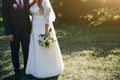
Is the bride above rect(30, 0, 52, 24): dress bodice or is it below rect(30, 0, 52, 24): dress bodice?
below

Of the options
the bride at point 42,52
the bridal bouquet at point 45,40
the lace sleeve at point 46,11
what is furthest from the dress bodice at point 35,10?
the bridal bouquet at point 45,40

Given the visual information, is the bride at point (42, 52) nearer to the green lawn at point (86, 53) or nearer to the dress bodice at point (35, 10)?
the dress bodice at point (35, 10)

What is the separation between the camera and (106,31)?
13.6 metres

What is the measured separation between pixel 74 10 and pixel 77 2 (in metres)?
0.43

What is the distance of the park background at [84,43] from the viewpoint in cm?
805

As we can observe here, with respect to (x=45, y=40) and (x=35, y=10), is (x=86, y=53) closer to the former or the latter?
(x=45, y=40)

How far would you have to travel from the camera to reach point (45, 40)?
7.18 m

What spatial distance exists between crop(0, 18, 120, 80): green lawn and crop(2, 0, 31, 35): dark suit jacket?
4.57 feet

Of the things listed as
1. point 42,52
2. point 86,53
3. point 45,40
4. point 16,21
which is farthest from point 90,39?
point 16,21

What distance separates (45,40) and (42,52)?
1.23ft

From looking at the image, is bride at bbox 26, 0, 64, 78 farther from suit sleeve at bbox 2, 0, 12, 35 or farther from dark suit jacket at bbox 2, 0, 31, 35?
suit sleeve at bbox 2, 0, 12, 35

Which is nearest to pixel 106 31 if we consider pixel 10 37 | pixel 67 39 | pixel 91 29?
pixel 91 29

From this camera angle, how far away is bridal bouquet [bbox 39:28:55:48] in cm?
718

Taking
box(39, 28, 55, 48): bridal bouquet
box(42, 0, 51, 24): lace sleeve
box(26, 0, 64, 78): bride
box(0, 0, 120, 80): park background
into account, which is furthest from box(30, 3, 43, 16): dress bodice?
box(0, 0, 120, 80): park background
